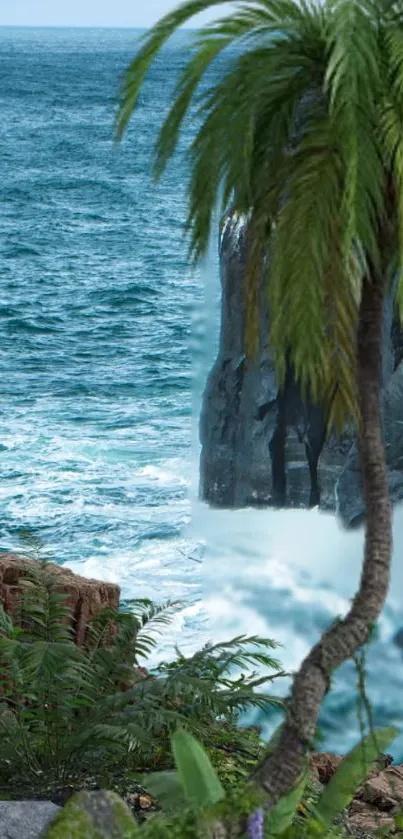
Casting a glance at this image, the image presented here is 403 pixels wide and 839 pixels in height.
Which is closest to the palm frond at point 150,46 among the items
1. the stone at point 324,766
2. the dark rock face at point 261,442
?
the stone at point 324,766

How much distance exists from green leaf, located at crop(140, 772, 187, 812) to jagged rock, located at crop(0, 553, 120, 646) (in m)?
1.78

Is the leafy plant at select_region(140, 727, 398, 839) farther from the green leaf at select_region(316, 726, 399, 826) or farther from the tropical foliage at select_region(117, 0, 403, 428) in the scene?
the tropical foliage at select_region(117, 0, 403, 428)

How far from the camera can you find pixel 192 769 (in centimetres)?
559

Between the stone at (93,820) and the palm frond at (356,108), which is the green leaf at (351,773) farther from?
the palm frond at (356,108)

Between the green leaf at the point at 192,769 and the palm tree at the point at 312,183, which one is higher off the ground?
the palm tree at the point at 312,183

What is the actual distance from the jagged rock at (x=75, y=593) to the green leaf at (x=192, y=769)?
209 centimetres

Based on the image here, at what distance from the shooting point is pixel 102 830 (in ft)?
16.4

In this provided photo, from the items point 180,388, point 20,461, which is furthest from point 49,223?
point 20,461

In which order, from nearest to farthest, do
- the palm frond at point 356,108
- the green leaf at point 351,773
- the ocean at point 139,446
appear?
the palm frond at point 356,108 < the green leaf at point 351,773 < the ocean at point 139,446

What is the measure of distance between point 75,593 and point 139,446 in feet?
70.4

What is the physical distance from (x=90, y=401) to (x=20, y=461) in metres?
6.29

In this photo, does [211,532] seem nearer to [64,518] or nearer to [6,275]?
[64,518]

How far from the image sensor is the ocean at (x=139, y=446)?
1920 centimetres

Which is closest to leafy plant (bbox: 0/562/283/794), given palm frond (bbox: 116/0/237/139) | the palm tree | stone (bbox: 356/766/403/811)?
the palm tree
